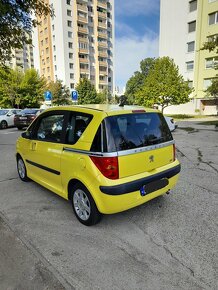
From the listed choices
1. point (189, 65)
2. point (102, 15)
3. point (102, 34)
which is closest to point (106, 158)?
point (189, 65)

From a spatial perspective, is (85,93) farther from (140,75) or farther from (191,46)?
(140,75)

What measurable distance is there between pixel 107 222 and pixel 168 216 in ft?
3.18

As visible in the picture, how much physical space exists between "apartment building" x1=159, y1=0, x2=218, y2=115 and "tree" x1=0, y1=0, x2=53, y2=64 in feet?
89.0

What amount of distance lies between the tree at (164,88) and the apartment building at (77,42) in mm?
30678

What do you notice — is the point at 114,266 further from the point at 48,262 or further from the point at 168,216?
the point at 168,216

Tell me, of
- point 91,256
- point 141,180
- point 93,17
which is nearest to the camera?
point 91,256


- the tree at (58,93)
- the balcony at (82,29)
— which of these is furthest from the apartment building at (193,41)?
the balcony at (82,29)

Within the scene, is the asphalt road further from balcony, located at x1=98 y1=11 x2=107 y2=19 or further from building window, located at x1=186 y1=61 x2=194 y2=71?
balcony, located at x1=98 y1=11 x2=107 y2=19

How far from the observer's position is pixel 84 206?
3160 mm

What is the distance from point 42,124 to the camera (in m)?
4.10

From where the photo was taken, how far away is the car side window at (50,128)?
3547 millimetres

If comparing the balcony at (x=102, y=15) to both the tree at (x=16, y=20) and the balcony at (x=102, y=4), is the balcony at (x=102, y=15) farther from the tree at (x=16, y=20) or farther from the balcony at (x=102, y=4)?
the tree at (x=16, y=20)

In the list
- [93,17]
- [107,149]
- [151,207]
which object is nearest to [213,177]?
[151,207]

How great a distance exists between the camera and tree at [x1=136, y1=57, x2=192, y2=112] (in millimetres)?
24000
